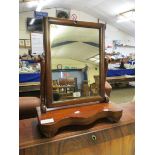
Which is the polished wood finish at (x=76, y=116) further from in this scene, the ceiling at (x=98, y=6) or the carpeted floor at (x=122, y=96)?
the ceiling at (x=98, y=6)

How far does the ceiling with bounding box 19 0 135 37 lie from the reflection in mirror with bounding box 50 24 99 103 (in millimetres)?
3908

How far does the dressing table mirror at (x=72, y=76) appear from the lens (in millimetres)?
982

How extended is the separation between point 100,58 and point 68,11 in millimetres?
5483

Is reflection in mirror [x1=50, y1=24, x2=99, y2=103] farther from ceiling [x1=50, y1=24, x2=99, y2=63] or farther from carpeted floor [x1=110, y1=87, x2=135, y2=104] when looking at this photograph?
carpeted floor [x1=110, y1=87, x2=135, y2=104]

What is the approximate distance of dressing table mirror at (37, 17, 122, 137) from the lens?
982mm

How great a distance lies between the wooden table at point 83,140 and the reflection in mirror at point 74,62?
24cm

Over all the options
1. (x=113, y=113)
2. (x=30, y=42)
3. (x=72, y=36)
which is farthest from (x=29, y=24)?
(x=113, y=113)

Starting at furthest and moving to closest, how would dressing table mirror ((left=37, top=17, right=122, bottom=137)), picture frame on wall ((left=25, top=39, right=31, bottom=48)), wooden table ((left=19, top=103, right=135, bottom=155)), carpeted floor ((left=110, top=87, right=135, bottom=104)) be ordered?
picture frame on wall ((left=25, top=39, right=31, bottom=48))
carpeted floor ((left=110, top=87, right=135, bottom=104))
dressing table mirror ((left=37, top=17, right=122, bottom=137))
wooden table ((left=19, top=103, right=135, bottom=155))

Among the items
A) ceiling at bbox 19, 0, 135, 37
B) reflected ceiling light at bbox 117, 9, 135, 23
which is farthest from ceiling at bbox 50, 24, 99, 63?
reflected ceiling light at bbox 117, 9, 135, 23

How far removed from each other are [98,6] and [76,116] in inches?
212

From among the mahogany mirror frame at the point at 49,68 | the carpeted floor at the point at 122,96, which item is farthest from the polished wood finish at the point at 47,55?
the carpeted floor at the point at 122,96

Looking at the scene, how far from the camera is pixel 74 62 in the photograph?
118 cm
